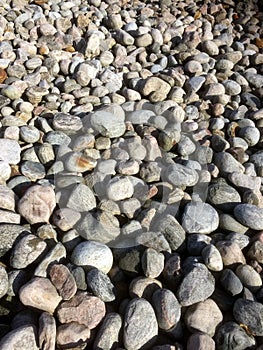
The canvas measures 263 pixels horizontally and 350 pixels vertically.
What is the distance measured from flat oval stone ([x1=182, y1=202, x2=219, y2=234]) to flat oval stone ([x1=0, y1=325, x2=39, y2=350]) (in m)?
0.69

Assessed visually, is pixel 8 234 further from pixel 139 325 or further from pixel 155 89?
pixel 155 89

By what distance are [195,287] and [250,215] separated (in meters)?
0.42

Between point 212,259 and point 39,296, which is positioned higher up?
point 212,259

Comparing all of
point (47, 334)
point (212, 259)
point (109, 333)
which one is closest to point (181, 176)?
point (212, 259)

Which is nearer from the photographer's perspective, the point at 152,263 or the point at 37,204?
the point at 152,263

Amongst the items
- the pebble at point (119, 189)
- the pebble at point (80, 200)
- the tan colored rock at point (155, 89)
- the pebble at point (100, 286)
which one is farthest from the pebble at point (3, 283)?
the tan colored rock at point (155, 89)

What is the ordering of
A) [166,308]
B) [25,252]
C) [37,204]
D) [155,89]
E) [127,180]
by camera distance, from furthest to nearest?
[155,89]
[127,180]
[37,204]
[25,252]
[166,308]

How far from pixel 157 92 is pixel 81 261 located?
3.73 ft

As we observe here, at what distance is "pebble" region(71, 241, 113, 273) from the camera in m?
1.40

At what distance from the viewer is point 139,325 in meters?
1.24

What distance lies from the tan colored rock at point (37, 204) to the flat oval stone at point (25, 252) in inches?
A: 5.4

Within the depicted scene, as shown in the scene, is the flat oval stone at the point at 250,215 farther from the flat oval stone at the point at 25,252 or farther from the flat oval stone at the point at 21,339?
the flat oval stone at the point at 21,339

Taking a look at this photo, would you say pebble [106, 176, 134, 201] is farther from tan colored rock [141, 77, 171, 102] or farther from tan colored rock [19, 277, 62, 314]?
tan colored rock [141, 77, 171, 102]

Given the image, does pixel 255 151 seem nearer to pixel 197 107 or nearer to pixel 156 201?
pixel 197 107
